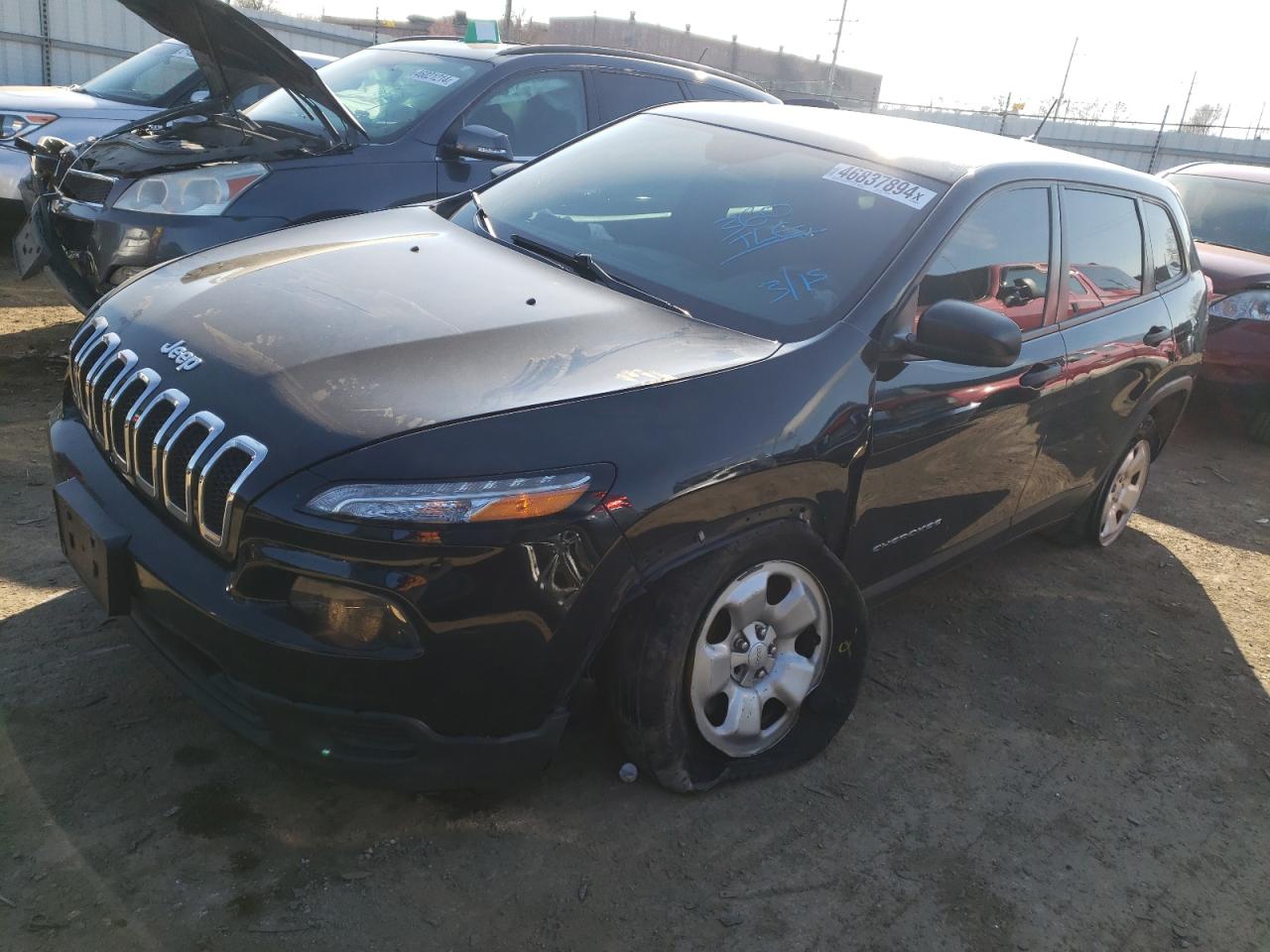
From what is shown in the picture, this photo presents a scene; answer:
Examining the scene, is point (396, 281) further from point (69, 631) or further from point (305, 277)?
point (69, 631)

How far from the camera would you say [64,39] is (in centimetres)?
1540

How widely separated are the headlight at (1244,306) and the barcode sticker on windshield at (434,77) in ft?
16.1

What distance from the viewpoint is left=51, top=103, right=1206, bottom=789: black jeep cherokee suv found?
2154mm

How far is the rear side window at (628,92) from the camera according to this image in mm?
6086

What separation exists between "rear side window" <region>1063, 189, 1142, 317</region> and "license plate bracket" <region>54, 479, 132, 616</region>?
3.14 m

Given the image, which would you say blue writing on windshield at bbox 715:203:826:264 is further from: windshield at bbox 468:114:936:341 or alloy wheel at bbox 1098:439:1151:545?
alloy wheel at bbox 1098:439:1151:545

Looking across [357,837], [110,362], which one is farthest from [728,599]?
[110,362]

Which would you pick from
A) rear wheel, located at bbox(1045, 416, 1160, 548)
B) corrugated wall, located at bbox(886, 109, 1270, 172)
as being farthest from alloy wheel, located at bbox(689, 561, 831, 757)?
corrugated wall, located at bbox(886, 109, 1270, 172)

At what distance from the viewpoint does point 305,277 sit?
2.88 meters

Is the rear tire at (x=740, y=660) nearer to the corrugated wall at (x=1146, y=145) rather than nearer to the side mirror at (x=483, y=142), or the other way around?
the side mirror at (x=483, y=142)

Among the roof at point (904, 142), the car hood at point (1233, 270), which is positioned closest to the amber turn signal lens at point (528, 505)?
the roof at point (904, 142)

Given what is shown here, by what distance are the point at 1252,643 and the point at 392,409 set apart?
147 inches

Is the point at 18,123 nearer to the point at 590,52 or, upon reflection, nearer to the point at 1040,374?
the point at 590,52

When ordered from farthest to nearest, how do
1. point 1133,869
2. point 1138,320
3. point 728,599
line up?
point 1138,320, point 1133,869, point 728,599
